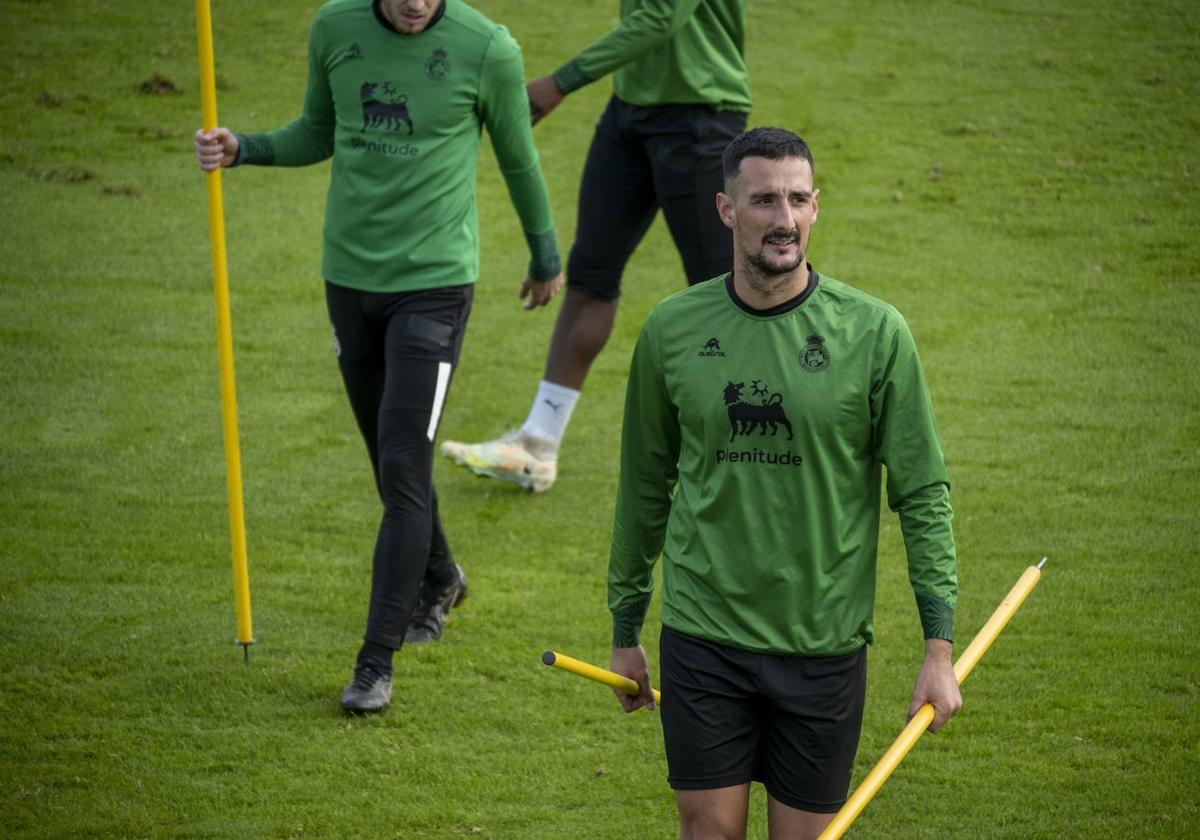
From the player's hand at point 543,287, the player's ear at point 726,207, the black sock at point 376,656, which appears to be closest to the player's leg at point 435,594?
the black sock at point 376,656

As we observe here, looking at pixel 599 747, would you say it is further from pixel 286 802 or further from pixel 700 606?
pixel 700 606

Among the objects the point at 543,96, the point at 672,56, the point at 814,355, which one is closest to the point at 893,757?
the point at 814,355

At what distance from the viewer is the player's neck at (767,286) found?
339 cm

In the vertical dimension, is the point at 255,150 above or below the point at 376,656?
above

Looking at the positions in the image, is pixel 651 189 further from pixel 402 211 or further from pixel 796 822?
pixel 796 822

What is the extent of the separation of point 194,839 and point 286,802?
0.28 m

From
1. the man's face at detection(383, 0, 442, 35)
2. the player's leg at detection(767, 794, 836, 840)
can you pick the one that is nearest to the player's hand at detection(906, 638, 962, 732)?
the player's leg at detection(767, 794, 836, 840)

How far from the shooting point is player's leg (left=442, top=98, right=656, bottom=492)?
6566 millimetres

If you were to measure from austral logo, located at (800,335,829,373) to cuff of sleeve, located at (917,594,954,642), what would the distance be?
53 cm

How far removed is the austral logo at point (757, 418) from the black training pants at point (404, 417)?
6.32ft

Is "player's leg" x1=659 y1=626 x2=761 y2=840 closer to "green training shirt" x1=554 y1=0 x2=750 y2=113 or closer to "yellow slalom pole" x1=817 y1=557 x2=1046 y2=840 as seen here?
"yellow slalom pole" x1=817 y1=557 x2=1046 y2=840

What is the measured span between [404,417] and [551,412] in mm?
1764

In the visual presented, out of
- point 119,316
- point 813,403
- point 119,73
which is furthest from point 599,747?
point 119,73

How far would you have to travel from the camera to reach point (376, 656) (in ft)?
16.7
